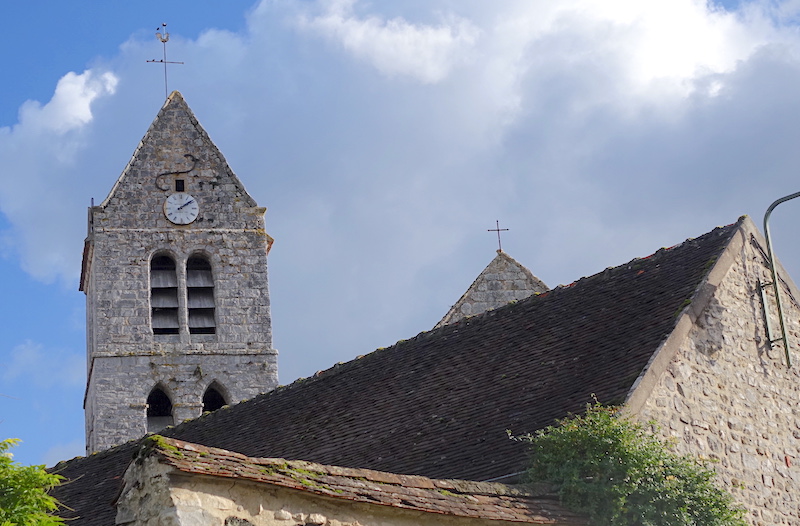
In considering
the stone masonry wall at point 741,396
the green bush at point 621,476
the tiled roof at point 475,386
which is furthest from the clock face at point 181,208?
the green bush at point 621,476

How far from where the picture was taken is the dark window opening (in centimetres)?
2523

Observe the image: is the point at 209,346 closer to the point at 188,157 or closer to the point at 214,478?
the point at 188,157

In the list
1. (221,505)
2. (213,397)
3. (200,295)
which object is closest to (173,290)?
(200,295)

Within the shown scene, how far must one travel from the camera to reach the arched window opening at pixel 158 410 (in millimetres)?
24938

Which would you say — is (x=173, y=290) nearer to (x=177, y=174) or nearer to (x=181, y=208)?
(x=181, y=208)

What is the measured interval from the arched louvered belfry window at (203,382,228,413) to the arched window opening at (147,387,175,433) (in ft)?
2.14

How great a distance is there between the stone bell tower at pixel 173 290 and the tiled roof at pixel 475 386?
8.11 m

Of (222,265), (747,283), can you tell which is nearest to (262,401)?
(747,283)

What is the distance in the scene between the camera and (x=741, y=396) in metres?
12.9

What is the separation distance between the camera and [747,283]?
44.9 ft

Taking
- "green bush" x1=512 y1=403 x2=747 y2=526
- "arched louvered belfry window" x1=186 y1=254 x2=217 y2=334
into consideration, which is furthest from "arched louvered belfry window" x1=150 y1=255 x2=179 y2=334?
"green bush" x1=512 y1=403 x2=747 y2=526

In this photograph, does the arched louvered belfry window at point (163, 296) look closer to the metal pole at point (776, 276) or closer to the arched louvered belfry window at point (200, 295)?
the arched louvered belfry window at point (200, 295)

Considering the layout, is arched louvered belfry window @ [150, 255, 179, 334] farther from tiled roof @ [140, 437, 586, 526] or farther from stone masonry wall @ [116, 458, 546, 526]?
stone masonry wall @ [116, 458, 546, 526]

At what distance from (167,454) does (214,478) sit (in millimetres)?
323
